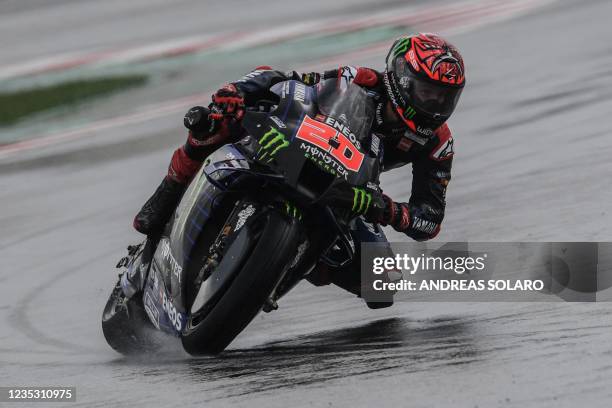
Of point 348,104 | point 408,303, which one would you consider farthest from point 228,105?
point 408,303

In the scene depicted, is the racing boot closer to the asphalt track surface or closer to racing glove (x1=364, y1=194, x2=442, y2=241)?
the asphalt track surface

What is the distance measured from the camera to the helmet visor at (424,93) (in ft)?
17.5

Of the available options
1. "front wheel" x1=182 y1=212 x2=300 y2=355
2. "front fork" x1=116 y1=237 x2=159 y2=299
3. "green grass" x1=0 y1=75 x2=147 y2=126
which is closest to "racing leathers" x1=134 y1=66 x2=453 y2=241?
"front fork" x1=116 y1=237 x2=159 y2=299

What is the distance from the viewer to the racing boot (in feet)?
19.3

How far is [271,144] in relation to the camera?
16.2ft

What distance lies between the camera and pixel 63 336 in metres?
6.63

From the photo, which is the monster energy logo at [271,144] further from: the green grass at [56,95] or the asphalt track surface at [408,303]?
the green grass at [56,95]

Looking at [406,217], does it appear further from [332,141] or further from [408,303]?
[408,303]

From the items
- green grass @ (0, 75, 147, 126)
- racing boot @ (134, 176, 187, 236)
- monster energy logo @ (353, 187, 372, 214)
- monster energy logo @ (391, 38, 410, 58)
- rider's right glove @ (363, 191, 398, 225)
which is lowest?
green grass @ (0, 75, 147, 126)

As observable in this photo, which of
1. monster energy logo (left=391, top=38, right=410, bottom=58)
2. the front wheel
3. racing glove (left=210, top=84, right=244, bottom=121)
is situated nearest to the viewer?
the front wheel

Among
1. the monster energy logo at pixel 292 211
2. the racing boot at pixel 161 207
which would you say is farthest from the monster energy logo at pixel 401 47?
the racing boot at pixel 161 207

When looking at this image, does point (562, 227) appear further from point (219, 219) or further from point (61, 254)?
point (61, 254)

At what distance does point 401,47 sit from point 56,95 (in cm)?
789

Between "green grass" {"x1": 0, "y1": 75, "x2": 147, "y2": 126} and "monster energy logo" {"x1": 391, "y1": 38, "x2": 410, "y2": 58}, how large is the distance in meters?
7.42
